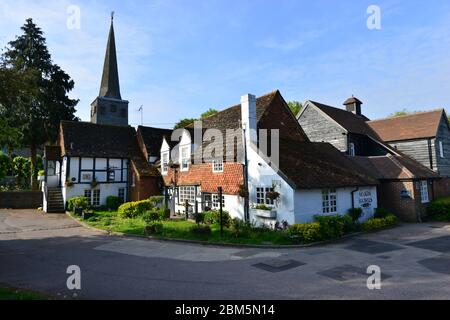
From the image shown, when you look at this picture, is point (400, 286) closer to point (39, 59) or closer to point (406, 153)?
point (406, 153)

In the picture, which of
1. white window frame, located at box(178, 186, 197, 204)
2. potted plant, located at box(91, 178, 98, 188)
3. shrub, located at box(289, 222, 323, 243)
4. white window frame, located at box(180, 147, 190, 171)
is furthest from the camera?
potted plant, located at box(91, 178, 98, 188)

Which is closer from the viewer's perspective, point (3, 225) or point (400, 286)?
point (400, 286)

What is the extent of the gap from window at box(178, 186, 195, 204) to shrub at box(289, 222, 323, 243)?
32.6 ft

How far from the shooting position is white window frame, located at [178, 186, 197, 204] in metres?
22.7

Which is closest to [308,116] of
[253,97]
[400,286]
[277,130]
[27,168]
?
[277,130]

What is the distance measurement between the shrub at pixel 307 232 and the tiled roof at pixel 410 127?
752 inches

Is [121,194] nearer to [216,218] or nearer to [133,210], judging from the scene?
[133,210]

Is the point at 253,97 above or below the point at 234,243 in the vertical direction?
above

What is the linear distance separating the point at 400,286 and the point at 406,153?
23487mm

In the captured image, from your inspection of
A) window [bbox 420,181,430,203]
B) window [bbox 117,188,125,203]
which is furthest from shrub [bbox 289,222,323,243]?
window [bbox 117,188,125,203]

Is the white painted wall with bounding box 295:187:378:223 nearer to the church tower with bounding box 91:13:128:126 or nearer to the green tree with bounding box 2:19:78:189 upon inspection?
the green tree with bounding box 2:19:78:189

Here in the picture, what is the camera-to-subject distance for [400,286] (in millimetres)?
8523

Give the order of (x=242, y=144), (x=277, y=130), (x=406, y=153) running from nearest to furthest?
(x=242, y=144), (x=277, y=130), (x=406, y=153)

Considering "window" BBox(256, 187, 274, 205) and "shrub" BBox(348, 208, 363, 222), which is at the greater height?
"window" BBox(256, 187, 274, 205)
